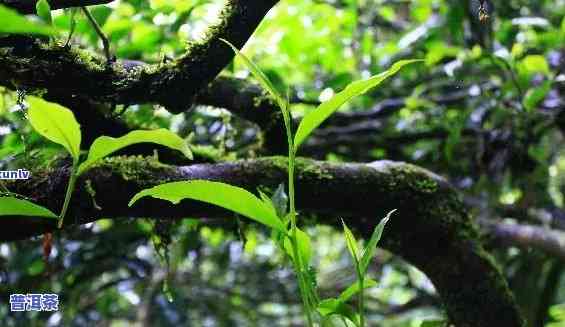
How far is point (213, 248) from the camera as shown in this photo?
6.32 feet

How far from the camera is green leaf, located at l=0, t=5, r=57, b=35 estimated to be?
281mm

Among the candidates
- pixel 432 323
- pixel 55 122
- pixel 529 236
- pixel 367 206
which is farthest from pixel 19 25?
pixel 529 236

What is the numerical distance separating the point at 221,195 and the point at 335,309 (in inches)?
6.5

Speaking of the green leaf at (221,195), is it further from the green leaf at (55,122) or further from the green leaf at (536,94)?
the green leaf at (536,94)

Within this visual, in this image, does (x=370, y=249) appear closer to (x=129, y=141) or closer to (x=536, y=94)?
(x=129, y=141)

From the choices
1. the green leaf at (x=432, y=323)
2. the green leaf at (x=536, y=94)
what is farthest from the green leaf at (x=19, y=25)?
the green leaf at (x=536, y=94)

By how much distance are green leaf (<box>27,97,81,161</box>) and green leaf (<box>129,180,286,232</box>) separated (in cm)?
7

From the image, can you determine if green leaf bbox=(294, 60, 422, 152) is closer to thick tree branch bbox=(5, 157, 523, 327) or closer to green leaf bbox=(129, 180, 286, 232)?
green leaf bbox=(129, 180, 286, 232)

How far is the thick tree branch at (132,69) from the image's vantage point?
22.3 inches

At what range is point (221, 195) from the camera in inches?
17.8

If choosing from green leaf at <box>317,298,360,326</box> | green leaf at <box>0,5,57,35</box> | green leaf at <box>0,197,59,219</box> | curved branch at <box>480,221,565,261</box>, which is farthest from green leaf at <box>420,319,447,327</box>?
green leaf at <box>0,5,57,35</box>

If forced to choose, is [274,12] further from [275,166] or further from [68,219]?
[68,219]

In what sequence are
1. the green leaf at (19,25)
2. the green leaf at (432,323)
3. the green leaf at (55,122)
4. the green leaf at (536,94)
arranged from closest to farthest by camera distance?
1. the green leaf at (19,25)
2. the green leaf at (55,122)
3. the green leaf at (432,323)
4. the green leaf at (536,94)

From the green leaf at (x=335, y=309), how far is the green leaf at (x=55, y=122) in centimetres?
25
